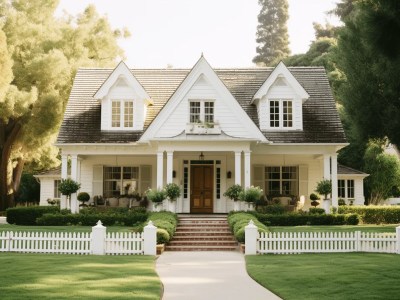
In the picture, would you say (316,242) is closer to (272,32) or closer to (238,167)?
(238,167)

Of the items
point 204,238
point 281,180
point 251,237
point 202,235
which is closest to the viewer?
point 251,237

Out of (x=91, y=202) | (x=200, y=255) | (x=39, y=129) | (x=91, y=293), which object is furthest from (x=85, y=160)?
(x=91, y=293)

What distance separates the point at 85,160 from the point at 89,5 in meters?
19.1

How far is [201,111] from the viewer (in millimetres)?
27578

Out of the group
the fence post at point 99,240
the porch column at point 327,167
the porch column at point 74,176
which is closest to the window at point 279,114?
the porch column at point 327,167

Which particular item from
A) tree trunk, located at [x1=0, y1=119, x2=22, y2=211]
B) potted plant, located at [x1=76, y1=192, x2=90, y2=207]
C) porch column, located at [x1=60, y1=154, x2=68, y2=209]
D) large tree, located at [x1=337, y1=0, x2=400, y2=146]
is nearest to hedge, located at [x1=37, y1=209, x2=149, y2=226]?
potted plant, located at [x1=76, y1=192, x2=90, y2=207]

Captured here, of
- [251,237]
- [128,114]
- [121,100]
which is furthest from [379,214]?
[121,100]

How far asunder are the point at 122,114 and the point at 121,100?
0.74 meters

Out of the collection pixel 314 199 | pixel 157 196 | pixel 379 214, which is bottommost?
pixel 379 214

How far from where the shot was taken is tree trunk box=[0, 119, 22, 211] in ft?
127

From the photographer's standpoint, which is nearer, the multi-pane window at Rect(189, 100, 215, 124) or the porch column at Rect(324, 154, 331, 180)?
the multi-pane window at Rect(189, 100, 215, 124)

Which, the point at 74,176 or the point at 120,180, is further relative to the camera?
the point at 120,180

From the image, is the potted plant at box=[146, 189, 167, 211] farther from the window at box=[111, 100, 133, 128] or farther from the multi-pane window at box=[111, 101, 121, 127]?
the multi-pane window at box=[111, 101, 121, 127]

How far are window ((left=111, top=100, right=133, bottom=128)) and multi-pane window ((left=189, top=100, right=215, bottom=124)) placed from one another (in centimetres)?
356
